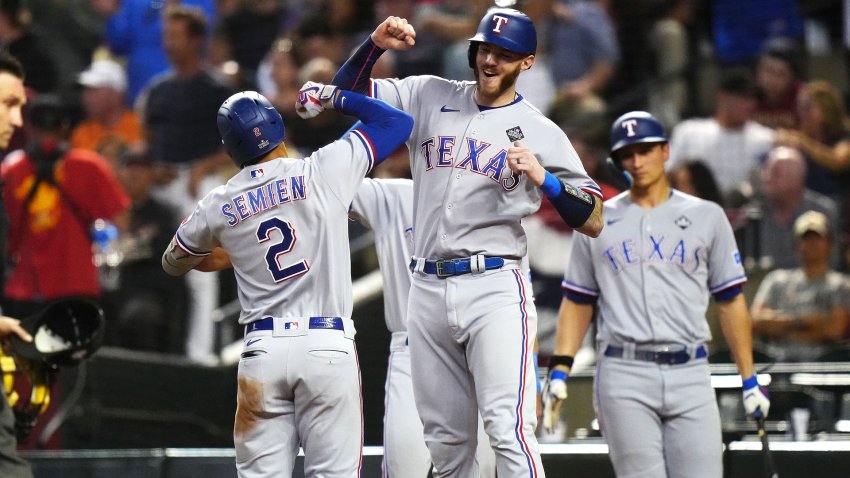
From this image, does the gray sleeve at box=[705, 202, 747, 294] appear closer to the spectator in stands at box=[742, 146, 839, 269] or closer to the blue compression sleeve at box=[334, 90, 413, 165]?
the blue compression sleeve at box=[334, 90, 413, 165]

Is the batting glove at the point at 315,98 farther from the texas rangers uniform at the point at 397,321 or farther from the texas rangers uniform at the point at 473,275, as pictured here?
the texas rangers uniform at the point at 397,321

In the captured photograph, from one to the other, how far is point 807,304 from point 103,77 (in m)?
5.98

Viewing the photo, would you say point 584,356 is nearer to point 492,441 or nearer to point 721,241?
point 721,241

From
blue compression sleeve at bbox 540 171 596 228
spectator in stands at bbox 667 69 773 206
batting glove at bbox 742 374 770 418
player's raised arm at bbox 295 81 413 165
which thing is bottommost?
batting glove at bbox 742 374 770 418

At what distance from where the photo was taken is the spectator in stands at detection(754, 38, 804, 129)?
30.8 ft

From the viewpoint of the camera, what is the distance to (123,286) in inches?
376

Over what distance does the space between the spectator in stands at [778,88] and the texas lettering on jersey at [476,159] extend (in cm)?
498

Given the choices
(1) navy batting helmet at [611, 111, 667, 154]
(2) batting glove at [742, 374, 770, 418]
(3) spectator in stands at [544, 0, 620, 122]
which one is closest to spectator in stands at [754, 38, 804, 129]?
(3) spectator in stands at [544, 0, 620, 122]

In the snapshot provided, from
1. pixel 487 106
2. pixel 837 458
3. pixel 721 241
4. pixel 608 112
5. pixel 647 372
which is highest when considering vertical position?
pixel 608 112

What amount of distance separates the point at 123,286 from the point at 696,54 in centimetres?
471

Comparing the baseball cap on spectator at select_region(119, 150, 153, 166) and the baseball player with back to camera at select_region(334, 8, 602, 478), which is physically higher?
the baseball cap on spectator at select_region(119, 150, 153, 166)

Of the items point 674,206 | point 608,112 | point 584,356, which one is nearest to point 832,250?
point 584,356

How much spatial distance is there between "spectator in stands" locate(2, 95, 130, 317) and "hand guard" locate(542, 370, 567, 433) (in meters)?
3.65

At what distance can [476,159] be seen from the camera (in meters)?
4.89
